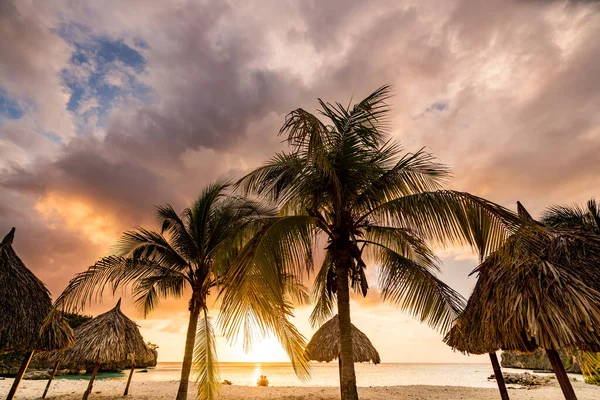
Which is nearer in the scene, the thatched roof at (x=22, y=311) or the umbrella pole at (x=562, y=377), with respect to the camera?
the umbrella pole at (x=562, y=377)

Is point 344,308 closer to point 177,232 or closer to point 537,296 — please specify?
→ point 537,296

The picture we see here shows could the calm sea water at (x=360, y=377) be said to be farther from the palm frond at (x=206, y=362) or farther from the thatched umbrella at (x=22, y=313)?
the thatched umbrella at (x=22, y=313)

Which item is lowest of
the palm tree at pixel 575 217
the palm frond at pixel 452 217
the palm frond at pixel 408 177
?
the palm frond at pixel 452 217

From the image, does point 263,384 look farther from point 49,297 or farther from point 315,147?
point 315,147

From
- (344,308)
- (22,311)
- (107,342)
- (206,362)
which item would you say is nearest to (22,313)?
(22,311)

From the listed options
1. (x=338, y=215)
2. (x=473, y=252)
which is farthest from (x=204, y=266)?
(x=473, y=252)

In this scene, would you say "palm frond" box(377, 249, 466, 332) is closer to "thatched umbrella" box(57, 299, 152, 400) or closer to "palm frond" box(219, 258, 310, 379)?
"palm frond" box(219, 258, 310, 379)

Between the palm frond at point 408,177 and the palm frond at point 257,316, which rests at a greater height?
the palm frond at point 408,177

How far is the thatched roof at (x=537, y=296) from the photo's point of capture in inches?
168

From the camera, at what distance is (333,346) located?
12.0 metres

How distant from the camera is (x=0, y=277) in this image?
6840mm

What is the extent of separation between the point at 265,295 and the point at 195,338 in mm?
4932

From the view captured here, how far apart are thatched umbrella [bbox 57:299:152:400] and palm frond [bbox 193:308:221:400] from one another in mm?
4685

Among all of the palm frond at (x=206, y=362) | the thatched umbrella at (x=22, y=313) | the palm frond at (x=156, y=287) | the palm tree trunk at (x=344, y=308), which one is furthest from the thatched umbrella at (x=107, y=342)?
the palm tree trunk at (x=344, y=308)
